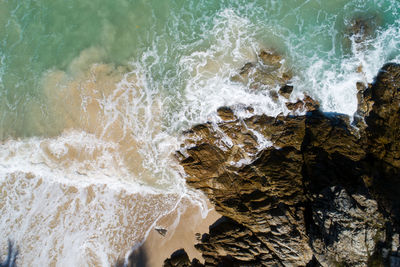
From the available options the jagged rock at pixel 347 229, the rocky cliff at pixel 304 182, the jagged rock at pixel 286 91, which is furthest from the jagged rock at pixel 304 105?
the jagged rock at pixel 347 229

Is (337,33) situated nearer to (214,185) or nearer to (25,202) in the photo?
(214,185)

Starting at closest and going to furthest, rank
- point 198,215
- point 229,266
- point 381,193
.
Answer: point 381,193
point 229,266
point 198,215

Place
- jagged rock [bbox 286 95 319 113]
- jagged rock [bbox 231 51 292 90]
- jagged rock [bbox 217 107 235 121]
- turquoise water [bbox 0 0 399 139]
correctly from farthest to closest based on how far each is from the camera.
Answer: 1. turquoise water [bbox 0 0 399 139]
2. jagged rock [bbox 231 51 292 90]
3. jagged rock [bbox 217 107 235 121]
4. jagged rock [bbox 286 95 319 113]

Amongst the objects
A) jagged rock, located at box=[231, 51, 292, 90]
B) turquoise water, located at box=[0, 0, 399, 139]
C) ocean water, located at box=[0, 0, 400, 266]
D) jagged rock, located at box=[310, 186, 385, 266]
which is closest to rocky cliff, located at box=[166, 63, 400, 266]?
jagged rock, located at box=[310, 186, 385, 266]

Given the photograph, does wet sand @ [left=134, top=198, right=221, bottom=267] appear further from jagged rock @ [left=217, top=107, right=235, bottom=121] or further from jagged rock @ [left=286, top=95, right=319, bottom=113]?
jagged rock @ [left=286, top=95, right=319, bottom=113]

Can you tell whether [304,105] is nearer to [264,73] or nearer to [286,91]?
[286,91]

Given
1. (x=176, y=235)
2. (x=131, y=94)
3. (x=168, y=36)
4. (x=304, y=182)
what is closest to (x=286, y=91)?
(x=304, y=182)

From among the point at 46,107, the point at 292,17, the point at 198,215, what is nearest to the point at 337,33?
the point at 292,17
